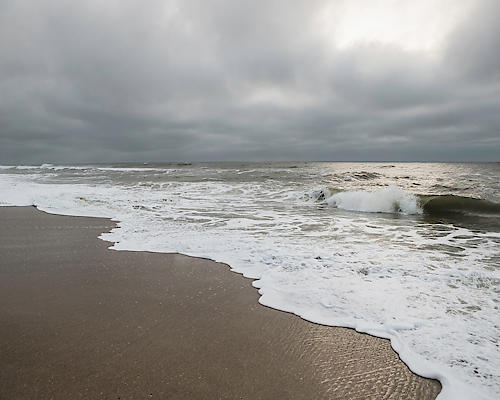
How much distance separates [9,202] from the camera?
441 inches

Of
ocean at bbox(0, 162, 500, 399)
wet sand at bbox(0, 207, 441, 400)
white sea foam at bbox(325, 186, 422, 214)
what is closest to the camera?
wet sand at bbox(0, 207, 441, 400)

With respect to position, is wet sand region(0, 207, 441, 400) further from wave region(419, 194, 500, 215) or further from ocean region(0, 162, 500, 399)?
wave region(419, 194, 500, 215)

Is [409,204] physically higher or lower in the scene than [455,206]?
higher

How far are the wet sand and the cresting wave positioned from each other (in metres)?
9.29

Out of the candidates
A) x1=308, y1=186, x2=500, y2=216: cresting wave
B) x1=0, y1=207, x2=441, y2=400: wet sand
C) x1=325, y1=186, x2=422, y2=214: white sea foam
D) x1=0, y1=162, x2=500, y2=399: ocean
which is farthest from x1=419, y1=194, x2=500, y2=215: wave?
x1=0, y1=207, x2=441, y2=400: wet sand

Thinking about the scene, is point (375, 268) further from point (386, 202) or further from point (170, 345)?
point (386, 202)

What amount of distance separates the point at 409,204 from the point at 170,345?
11322 mm

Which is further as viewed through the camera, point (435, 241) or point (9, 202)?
point (9, 202)

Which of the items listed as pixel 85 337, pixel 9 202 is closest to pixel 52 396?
pixel 85 337

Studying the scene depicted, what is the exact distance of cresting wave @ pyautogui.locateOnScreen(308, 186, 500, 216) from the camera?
38.1 ft

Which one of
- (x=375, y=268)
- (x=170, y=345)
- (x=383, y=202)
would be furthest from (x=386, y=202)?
(x=170, y=345)

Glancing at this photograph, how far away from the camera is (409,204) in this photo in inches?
457

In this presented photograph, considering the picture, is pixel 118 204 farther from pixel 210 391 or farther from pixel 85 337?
pixel 210 391

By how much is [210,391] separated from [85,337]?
1261 mm
